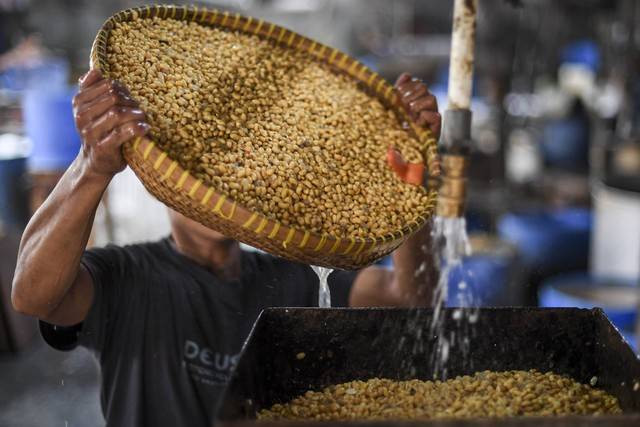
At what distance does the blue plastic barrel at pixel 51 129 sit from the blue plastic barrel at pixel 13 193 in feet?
1.43

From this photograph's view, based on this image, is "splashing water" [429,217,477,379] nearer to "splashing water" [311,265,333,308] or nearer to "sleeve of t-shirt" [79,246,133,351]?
"splashing water" [311,265,333,308]

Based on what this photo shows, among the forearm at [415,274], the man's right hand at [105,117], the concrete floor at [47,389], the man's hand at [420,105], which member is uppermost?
the man's hand at [420,105]

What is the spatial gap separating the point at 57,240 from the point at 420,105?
793 millimetres

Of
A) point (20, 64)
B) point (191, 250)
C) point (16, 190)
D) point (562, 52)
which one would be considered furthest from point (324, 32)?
point (191, 250)

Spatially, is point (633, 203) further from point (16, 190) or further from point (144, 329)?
point (16, 190)

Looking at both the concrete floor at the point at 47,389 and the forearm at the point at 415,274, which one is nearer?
the forearm at the point at 415,274

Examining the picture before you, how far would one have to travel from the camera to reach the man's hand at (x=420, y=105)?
1.41m

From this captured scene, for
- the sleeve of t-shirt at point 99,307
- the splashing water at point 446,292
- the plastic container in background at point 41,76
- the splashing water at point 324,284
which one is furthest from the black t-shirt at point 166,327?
the plastic container in background at point 41,76

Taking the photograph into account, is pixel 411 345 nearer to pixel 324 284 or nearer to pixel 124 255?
pixel 324 284

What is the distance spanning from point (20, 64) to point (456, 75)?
4.34m

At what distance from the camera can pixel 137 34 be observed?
1209 millimetres

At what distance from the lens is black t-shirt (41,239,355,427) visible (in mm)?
1423

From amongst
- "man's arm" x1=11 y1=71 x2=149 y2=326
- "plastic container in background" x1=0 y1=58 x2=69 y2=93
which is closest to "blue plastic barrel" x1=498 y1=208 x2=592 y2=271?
"plastic container in background" x1=0 y1=58 x2=69 y2=93

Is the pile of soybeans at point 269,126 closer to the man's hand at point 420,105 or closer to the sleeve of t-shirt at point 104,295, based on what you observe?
the man's hand at point 420,105
